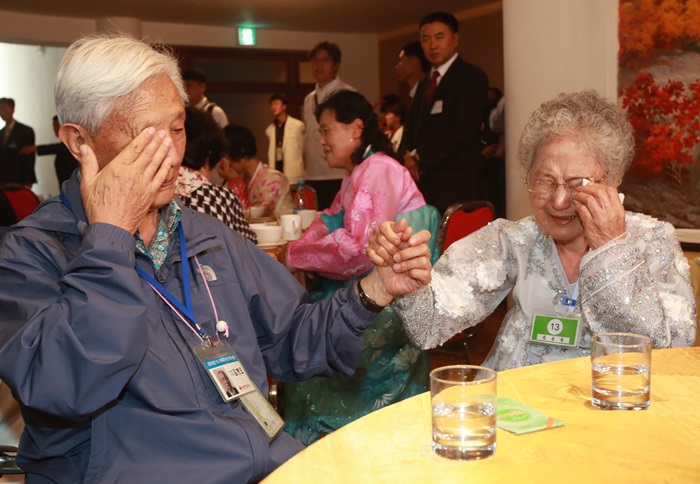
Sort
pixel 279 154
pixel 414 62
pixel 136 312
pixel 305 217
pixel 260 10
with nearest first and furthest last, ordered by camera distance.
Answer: pixel 136 312 < pixel 305 217 < pixel 414 62 < pixel 279 154 < pixel 260 10

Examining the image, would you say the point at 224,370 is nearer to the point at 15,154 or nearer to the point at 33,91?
the point at 15,154

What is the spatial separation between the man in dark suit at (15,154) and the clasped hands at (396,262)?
33.0 ft

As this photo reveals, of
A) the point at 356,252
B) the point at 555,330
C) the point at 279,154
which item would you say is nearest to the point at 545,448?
the point at 555,330

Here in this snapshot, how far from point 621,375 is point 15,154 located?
10.9m

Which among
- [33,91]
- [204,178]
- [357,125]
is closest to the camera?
[204,178]

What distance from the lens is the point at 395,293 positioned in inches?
71.8

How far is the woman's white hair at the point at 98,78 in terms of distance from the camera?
1586 millimetres

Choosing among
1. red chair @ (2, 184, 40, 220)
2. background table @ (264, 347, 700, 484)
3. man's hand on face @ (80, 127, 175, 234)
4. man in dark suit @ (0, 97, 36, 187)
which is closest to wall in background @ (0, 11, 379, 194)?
man in dark suit @ (0, 97, 36, 187)

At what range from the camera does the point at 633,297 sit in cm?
175

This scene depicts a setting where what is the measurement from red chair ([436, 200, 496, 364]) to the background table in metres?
1.89

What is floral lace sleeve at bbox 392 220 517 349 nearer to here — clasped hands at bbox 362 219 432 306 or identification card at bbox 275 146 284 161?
clasped hands at bbox 362 219 432 306

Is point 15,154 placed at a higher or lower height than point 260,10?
lower

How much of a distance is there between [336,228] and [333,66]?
373 centimetres

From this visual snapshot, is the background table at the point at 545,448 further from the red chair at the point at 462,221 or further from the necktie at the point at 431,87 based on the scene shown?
the necktie at the point at 431,87
